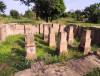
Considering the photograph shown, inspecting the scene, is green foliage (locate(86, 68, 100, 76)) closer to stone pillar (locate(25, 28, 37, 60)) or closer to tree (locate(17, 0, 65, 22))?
stone pillar (locate(25, 28, 37, 60))

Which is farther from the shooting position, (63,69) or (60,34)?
(60,34)

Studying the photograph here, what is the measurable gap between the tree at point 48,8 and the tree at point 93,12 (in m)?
5.80

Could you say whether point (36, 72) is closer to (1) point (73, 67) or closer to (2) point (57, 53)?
(1) point (73, 67)

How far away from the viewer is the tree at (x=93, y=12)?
114 feet

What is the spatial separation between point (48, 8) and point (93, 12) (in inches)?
414

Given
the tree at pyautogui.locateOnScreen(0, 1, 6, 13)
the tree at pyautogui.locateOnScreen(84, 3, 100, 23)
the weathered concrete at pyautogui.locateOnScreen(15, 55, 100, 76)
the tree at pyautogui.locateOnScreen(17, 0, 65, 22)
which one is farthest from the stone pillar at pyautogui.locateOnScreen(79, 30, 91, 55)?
the tree at pyautogui.locateOnScreen(0, 1, 6, 13)

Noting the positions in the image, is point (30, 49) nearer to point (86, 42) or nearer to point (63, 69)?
point (86, 42)

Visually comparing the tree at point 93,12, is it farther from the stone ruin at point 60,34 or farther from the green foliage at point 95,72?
the green foliage at point 95,72

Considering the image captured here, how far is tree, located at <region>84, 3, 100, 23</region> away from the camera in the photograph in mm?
34819

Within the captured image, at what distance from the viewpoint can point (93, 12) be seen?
37.9m

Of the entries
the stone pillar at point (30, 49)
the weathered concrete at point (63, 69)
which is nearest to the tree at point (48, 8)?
the stone pillar at point (30, 49)

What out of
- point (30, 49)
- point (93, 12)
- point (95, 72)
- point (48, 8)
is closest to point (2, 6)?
point (48, 8)

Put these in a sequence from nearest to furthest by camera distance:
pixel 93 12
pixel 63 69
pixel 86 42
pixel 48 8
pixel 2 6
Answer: pixel 63 69 → pixel 86 42 → pixel 48 8 → pixel 93 12 → pixel 2 6

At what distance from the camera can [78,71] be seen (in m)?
4.73
